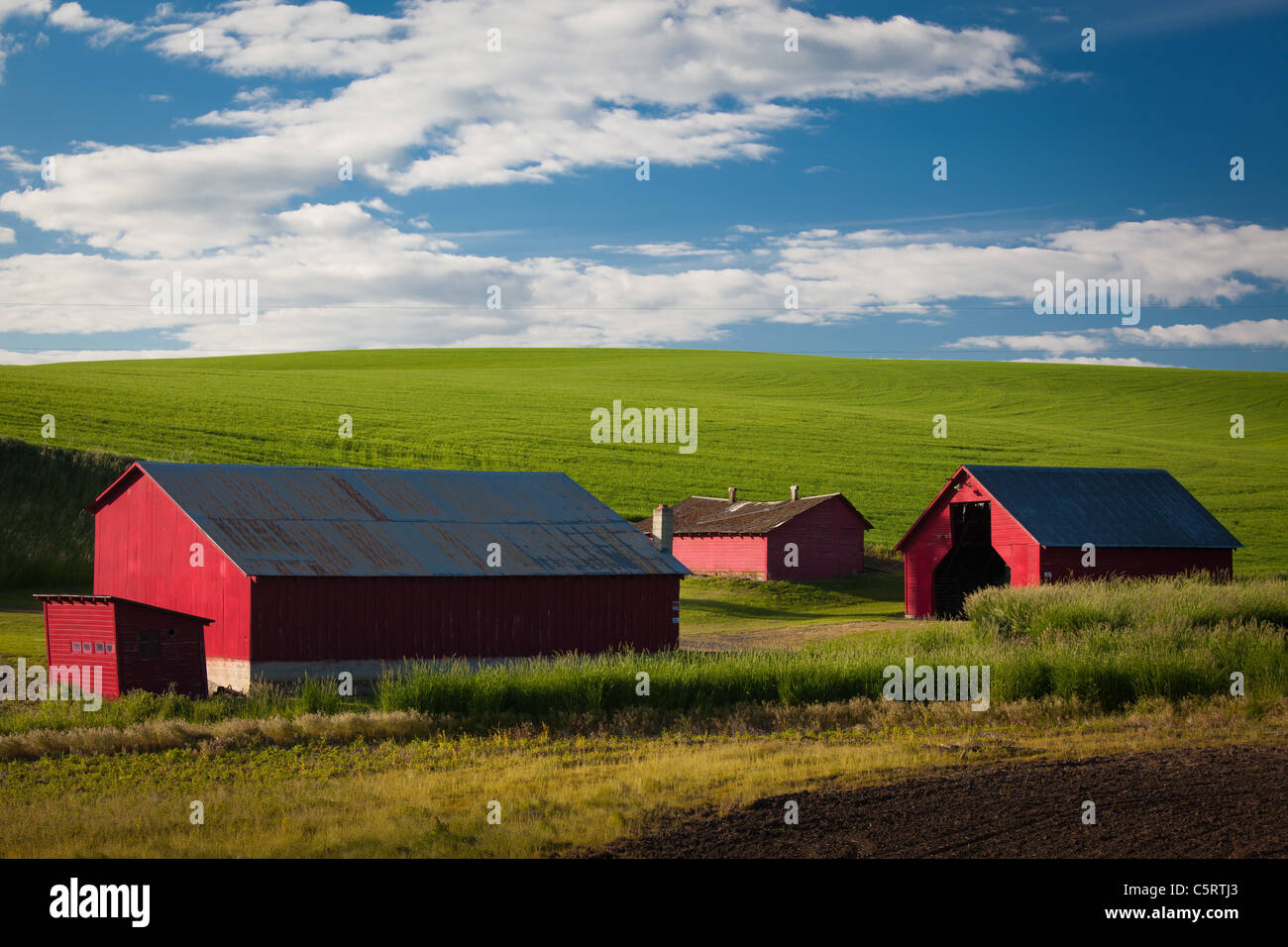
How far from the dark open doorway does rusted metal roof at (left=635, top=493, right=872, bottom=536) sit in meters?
9.62

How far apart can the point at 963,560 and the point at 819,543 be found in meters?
10.1

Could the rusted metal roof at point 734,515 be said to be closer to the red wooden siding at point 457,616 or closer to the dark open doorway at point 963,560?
the dark open doorway at point 963,560

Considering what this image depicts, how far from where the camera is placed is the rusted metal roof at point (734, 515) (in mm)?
53062

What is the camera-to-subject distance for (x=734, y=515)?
183 feet

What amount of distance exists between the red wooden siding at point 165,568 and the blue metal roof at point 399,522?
62 cm

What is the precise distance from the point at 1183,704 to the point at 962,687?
3614mm

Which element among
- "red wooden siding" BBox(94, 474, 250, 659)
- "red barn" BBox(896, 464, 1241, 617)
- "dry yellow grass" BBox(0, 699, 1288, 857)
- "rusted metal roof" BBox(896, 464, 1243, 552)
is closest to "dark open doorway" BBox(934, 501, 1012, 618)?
"red barn" BBox(896, 464, 1241, 617)

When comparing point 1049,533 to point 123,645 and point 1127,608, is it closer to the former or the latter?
point 1127,608

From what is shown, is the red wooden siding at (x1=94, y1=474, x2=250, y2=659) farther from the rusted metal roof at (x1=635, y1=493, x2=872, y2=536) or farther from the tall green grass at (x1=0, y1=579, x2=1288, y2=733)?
the rusted metal roof at (x1=635, y1=493, x2=872, y2=536)

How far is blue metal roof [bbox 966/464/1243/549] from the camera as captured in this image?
135 ft

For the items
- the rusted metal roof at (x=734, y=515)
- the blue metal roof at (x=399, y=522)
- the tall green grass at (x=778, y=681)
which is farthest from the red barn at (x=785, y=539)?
the tall green grass at (x=778, y=681)

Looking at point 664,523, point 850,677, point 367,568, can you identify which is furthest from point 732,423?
point 850,677
